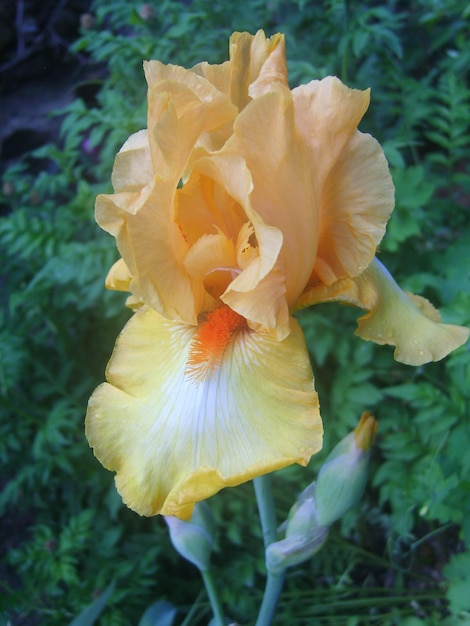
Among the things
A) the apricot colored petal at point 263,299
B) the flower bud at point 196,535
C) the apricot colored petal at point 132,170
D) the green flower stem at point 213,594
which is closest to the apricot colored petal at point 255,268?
the apricot colored petal at point 263,299

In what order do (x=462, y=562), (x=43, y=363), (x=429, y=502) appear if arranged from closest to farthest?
(x=462, y=562)
(x=429, y=502)
(x=43, y=363)

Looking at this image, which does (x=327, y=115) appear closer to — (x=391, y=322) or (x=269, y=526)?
(x=391, y=322)

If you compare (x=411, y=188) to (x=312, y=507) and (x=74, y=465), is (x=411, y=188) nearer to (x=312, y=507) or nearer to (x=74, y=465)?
(x=312, y=507)

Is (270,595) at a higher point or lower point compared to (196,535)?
lower

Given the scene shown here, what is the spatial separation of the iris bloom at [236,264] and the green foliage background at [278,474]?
0.52 meters

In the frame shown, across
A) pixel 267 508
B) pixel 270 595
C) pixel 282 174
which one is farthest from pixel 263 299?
pixel 270 595

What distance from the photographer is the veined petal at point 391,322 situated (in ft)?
3.32

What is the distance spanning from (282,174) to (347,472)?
0.55m

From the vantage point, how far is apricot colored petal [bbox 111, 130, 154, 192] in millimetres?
1018

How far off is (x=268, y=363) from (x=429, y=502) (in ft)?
2.40

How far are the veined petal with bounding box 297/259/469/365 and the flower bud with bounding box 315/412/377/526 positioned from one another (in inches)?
6.7

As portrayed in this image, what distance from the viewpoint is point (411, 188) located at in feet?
5.96

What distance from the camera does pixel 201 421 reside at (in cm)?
95

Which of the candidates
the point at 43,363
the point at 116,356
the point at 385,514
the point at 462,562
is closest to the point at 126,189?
the point at 116,356
